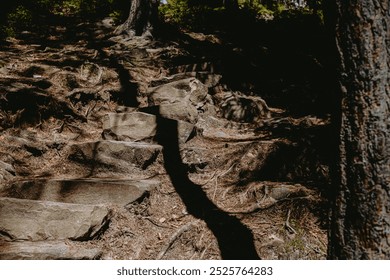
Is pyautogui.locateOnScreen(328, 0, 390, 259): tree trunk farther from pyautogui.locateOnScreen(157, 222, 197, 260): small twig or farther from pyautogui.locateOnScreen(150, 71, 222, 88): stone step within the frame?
pyautogui.locateOnScreen(150, 71, 222, 88): stone step

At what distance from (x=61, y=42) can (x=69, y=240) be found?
7.29 meters

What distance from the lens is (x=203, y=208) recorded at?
4.25 m

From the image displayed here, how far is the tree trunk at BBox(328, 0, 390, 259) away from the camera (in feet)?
6.92

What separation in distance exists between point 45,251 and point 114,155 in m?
1.83

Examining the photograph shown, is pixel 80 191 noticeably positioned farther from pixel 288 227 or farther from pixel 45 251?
pixel 288 227

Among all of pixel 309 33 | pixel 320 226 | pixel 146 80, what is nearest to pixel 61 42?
pixel 146 80

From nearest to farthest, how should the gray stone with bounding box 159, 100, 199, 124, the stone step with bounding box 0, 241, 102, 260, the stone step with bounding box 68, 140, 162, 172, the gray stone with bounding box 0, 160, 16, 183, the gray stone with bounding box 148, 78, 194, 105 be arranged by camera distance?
the stone step with bounding box 0, 241, 102, 260 → the gray stone with bounding box 0, 160, 16, 183 → the stone step with bounding box 68, 140, 162, 172 → the gray stone with bounding box 159, 100, 199, 124 → the gray stone with bounding box 148, 78, 194, 105

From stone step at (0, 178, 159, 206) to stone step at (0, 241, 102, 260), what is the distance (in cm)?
71

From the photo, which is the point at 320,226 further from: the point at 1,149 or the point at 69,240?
the point at 1,149

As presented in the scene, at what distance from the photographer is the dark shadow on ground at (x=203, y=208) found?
11.9 ft

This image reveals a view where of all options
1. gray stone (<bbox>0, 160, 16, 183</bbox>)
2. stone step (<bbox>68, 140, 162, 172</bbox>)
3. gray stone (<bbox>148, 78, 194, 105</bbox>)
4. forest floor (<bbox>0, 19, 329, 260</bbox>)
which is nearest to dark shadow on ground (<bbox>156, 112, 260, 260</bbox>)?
forest floor (<bbox>0, 19, 329, 260</bbox>)

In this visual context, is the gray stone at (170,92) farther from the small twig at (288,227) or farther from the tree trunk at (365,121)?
the tree trunk at (365,121)

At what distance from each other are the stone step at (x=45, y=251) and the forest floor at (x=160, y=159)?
0.04ft

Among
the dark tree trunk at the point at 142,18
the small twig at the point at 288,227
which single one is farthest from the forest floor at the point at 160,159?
the dark tree trunk at the point at 142,18
